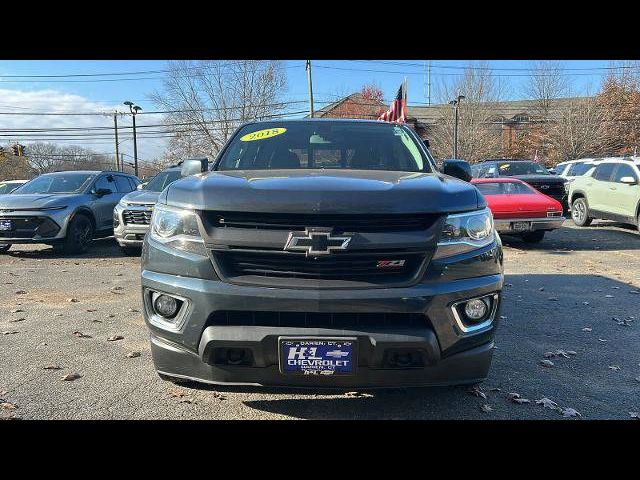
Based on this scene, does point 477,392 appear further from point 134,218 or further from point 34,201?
point 34,201

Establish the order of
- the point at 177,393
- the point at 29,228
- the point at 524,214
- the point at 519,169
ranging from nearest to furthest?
1. the point at 177,393
2. the point at 29,228
3. the point at 524,214
4. the point at 519,169

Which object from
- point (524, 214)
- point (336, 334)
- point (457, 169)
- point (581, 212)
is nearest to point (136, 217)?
point (457, 169)

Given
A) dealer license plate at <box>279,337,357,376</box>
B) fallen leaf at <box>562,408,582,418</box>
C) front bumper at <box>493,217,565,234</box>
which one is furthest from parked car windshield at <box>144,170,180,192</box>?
fallen leaf at <box>562,408,582,418</box>

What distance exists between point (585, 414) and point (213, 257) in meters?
2.52

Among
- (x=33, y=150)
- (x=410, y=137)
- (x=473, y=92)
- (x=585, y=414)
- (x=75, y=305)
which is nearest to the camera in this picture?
(x=585, y=414)

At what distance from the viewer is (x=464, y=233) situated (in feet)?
8.53

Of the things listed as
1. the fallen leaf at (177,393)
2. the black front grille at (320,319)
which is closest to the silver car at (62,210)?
the fallen leaf at (177,393)

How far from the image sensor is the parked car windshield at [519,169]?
44.5 ft

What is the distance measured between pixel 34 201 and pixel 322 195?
28.7ft

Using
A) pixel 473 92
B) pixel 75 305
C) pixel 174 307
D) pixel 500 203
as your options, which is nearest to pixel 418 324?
pixel 174 307

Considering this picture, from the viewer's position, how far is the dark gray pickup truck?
2348 millimetres

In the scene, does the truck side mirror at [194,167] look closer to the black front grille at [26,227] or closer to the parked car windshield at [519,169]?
the black front grille at [26,227]

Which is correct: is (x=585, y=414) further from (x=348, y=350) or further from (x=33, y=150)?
(x=33, y=150)

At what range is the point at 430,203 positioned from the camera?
2.53m
